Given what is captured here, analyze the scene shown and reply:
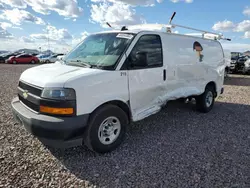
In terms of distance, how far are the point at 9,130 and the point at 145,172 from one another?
3075mm

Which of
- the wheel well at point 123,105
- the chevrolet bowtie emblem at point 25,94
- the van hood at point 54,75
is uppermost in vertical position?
the van hood at point 54,75

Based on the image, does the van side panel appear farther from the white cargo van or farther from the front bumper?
the front bumper

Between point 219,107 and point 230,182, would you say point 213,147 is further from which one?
point 219,107

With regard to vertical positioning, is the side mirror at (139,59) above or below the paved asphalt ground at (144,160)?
above

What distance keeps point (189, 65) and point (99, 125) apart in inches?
118

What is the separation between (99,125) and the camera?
124 inches

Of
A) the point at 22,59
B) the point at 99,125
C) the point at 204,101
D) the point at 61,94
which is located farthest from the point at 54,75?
the point at 22,59

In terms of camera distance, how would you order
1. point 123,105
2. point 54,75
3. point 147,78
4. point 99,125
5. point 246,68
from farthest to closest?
point 246,68 → point 147,78 → point 123,105 → point 99,125 → point 54,75

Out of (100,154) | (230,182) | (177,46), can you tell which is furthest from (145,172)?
(177,46)

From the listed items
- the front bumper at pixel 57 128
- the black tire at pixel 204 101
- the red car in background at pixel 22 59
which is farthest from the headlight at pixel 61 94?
the red car in background at pixel 22 59

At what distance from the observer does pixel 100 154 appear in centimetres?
336

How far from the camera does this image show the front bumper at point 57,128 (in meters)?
2.76

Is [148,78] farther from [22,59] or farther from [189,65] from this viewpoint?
[22,59]

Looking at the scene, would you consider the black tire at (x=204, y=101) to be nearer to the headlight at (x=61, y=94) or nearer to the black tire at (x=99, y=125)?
the black tire at (x=99, y=125)
